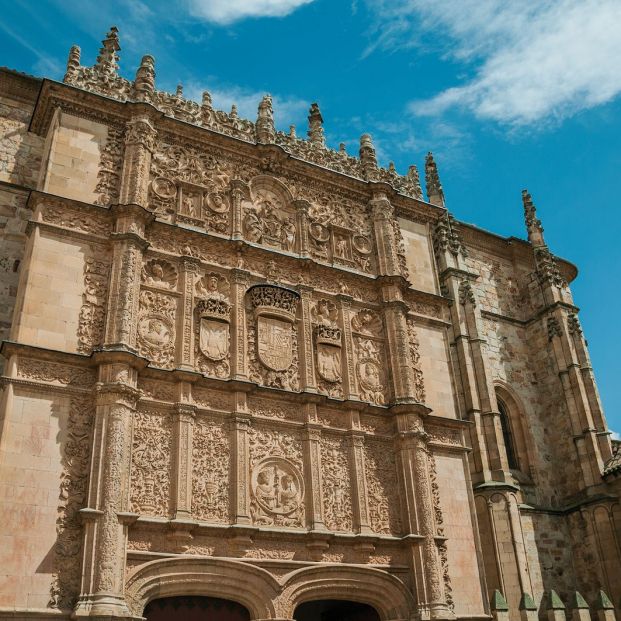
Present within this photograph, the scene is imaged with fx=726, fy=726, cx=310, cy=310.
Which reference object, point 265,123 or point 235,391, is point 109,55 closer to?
point 265,123

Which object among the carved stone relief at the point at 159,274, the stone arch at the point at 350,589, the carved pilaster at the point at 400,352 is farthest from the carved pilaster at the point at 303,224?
the stone arch at the point at 350,589

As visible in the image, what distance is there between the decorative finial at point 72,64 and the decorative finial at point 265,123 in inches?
158

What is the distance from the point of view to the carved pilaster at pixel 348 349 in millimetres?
14438

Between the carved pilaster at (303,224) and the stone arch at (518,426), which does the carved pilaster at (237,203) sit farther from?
the stone arch at (518,426)

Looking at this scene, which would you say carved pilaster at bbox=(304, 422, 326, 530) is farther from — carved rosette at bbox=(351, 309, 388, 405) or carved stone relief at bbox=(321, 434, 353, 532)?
carved rosette at bbox=(351, 309, 388, 405)

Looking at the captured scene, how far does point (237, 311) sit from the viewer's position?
13844 mm

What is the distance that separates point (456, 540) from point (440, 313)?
5165 mm

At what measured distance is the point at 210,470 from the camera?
12.3m

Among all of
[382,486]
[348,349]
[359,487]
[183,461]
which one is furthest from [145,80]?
[382,486]

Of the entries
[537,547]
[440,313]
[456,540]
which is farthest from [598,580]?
[440,313]

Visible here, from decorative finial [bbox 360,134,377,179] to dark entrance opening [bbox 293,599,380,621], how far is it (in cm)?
955

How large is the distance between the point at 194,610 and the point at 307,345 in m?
5.24

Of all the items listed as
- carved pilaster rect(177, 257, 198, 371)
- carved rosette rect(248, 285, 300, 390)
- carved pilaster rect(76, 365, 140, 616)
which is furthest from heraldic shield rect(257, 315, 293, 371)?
carved pilaster rect(76, 365, 140, 616)

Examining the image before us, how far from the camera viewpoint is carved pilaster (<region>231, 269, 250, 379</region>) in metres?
13.3
